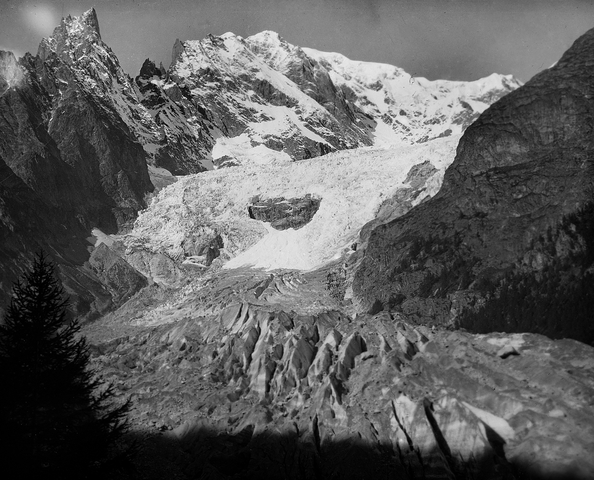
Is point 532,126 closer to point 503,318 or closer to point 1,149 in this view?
point 503,318

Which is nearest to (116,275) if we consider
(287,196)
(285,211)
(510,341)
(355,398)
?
(285,211)

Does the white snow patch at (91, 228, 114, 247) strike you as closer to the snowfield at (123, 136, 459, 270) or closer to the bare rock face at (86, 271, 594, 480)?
the snowfield at (123, 136, 459, 270)

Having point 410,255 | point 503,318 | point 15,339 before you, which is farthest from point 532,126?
point 15,339

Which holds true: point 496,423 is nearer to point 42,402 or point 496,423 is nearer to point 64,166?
point 42,402

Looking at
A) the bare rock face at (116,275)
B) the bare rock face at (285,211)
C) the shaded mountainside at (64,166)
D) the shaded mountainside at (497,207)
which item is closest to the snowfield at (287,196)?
the bare rock face at (285,211)

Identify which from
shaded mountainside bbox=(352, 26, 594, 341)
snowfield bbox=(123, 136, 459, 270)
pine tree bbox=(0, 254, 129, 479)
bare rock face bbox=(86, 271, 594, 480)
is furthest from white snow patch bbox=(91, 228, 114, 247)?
pine tree bbox=(0, 254, 129, 479)

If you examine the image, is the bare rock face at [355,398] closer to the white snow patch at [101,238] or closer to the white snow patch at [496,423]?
the white snow patch at [496,423]
